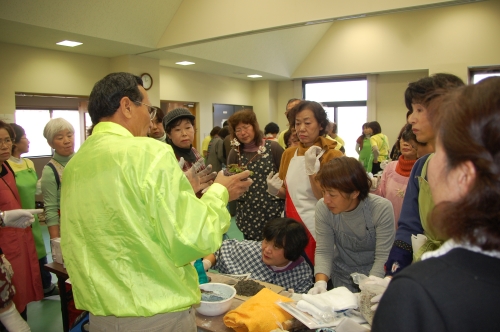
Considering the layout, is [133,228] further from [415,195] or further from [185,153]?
[185,153]

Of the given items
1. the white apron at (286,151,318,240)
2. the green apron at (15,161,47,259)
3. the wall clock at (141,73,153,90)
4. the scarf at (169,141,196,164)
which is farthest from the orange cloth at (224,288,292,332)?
the wall clock at (141,73,153,90)

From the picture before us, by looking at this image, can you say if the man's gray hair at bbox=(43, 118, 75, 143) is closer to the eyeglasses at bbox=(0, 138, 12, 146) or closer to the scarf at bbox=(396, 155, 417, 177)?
the eyeglasses at bbox=(0, 138, 12, 146)

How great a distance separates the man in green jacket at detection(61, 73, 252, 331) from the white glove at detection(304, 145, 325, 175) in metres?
1.13

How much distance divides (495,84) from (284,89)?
30.2 ft

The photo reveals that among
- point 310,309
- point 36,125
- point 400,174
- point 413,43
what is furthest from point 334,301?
point 413,43

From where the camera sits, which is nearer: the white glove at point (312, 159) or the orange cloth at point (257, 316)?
the orange cloth at point (257, 316)

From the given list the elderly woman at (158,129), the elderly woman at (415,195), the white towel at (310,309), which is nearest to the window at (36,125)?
the elderly woman at (158,129)

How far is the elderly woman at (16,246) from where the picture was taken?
8.27 feet

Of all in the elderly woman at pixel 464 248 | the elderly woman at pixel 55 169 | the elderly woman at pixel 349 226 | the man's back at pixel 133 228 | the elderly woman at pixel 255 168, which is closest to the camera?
the elderly woman at pixel 464 248

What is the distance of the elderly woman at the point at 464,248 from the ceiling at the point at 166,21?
3.70 meters

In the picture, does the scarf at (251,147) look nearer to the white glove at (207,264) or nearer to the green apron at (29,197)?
the white glove at (207,264)

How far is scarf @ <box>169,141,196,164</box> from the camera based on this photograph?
Answer: 2614mm

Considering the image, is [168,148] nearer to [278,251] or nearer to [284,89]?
[278,251]

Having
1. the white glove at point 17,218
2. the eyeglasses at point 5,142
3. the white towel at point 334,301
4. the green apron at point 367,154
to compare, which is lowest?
the white towel at point 334,301
